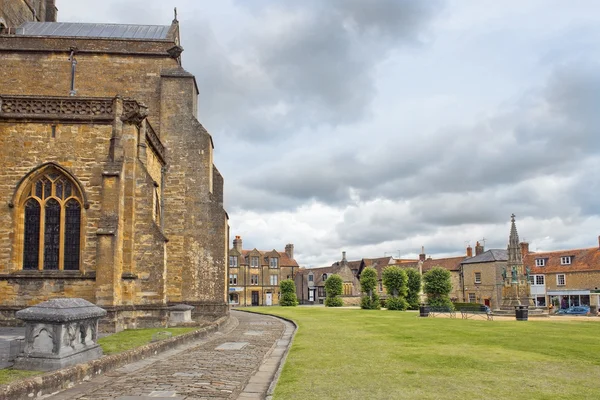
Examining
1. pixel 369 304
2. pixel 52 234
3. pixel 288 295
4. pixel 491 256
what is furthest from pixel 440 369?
pixel 491 256

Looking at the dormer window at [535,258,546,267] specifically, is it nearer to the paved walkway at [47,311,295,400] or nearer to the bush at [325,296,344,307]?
the bush at [325,296,344,307]

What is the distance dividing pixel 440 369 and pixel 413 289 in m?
44.9

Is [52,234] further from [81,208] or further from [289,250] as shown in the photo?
[289,250]

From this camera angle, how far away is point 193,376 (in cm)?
977

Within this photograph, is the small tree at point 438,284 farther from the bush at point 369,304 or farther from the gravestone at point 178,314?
the gravestone at point 178,314

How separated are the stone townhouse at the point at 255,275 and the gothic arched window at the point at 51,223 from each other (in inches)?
2297

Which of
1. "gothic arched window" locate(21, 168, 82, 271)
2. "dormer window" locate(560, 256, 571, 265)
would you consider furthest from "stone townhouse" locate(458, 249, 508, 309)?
"gothic arched window" locate(21, 168, 82, 271)

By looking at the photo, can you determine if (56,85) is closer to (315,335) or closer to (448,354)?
(315,335)

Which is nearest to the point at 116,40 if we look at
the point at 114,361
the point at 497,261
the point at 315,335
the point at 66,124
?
the point at 66,124

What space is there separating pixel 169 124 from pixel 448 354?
1844cm

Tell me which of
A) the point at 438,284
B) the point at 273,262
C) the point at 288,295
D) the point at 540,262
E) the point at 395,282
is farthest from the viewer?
the point at 273,262

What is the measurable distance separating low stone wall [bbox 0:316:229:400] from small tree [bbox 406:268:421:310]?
43.7 m

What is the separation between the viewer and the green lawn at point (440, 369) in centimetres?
831

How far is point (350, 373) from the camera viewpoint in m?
10.2
